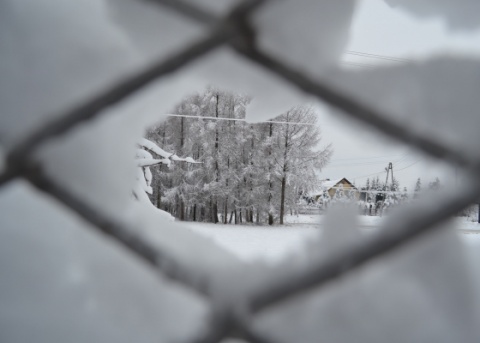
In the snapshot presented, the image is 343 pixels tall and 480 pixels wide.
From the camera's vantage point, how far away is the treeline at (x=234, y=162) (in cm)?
636

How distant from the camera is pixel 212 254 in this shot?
0.67 feet

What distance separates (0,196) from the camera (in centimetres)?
22

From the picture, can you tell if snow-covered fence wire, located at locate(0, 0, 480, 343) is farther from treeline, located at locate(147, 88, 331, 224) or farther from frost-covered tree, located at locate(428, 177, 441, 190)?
treeline, located at locate(147, 88, 331, 224)

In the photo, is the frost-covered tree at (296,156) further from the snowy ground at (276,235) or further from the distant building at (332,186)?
the snowy ground at (276,235)

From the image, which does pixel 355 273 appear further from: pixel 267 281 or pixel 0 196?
pixel 0 196

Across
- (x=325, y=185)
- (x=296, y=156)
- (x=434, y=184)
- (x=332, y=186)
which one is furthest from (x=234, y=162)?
(x=434, y=184)

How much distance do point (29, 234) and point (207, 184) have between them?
275 inches

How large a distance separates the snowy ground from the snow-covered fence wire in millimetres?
16

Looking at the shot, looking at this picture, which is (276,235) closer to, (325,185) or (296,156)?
(296,156)

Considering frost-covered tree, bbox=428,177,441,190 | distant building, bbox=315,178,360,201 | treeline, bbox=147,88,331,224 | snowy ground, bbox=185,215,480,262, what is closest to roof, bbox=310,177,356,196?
distant building, bbox=315,178,360,201

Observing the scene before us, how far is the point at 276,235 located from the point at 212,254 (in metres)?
4.82

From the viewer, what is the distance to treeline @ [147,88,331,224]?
636 centimetres

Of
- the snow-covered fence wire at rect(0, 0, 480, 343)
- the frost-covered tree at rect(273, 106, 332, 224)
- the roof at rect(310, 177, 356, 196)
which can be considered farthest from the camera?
the roof at rect(310, 177, 356, 196)

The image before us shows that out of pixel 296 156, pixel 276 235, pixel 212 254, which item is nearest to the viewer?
pixel 212 254
